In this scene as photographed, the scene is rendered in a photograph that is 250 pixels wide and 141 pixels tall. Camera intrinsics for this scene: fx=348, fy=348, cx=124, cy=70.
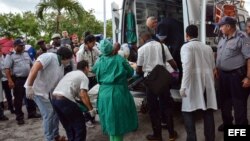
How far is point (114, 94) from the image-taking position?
428cm

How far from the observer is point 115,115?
4293mm

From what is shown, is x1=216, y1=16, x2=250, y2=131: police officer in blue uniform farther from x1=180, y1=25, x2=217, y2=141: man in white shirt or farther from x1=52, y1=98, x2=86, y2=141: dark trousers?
x1=52, y1=98, x2=86, y2=141: dark trousers

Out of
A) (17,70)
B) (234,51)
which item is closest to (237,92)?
(234,51)

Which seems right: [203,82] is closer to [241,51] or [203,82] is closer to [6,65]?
[241,51]

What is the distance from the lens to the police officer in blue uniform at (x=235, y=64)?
4.61m

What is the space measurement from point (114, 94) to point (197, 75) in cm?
109

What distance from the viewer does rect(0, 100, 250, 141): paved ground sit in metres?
5.41

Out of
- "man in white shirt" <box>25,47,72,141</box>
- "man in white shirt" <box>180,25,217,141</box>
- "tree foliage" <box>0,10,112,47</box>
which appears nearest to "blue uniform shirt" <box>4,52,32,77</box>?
"man in white shirt" <box>25,47,72,141</box>

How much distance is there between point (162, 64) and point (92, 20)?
21.4m

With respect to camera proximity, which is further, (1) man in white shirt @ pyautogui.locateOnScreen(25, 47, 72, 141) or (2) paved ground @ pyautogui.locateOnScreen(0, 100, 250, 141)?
(2) paved ground @ pyautogui.locateOnScreen(0, 100, 250, 141)

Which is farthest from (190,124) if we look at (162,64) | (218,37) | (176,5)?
(176,5)

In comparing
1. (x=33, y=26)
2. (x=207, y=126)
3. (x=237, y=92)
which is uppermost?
(x=33, y=26)

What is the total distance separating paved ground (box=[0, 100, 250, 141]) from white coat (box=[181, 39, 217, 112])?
2.76 ft

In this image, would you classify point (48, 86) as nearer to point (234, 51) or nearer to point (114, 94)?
point (114, 94)
